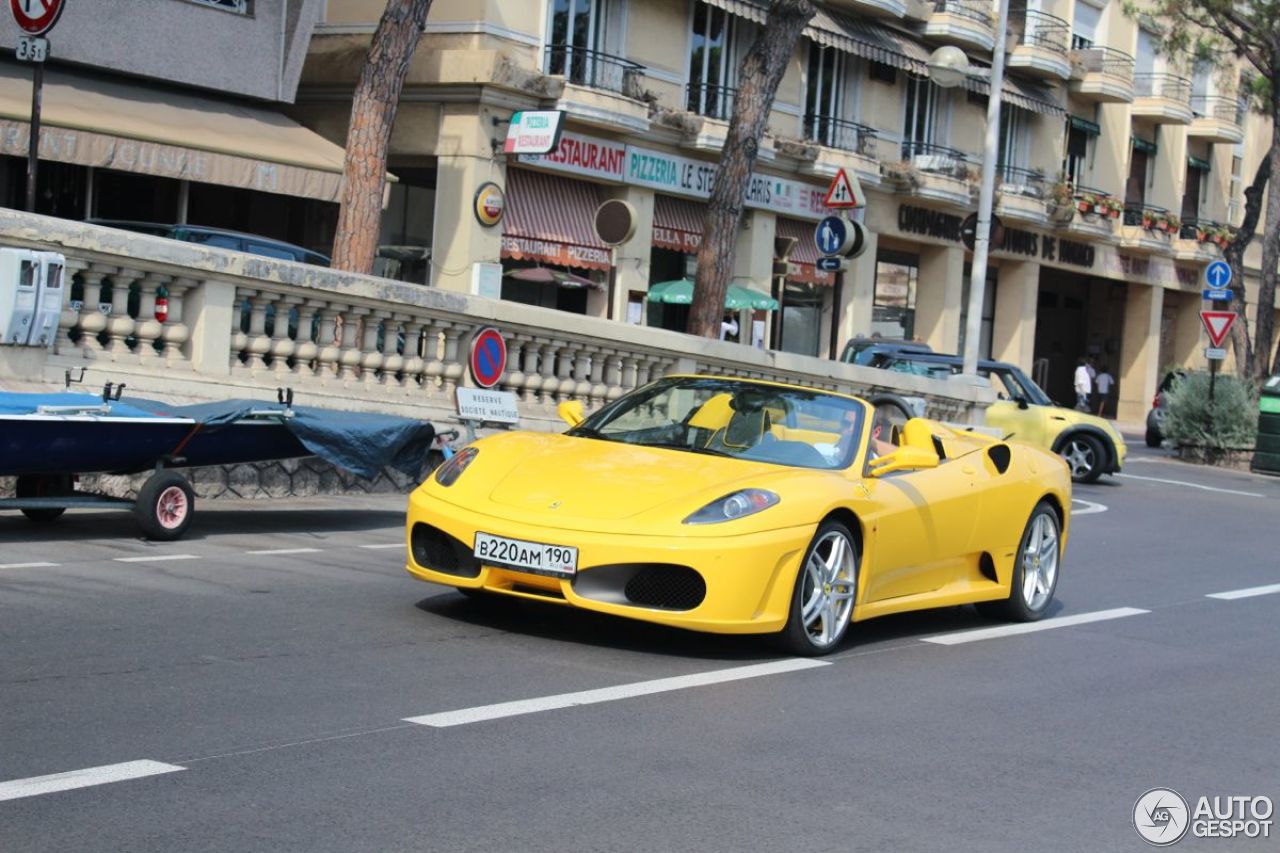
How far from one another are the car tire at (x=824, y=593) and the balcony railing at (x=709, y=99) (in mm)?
24200

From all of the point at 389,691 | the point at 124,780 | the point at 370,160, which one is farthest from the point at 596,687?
the point at 370,160

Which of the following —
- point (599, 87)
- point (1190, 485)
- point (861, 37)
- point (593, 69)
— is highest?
point (861, 37)

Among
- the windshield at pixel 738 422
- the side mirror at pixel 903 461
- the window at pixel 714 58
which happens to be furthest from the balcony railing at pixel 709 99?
the side mirror at pixel 903 461

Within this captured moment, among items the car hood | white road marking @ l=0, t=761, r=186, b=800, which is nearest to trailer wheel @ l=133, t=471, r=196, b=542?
the car hood

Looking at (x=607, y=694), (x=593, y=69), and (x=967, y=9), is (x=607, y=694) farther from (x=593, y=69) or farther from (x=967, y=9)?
(x=967, y=9)

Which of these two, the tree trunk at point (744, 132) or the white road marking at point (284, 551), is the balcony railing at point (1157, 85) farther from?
the white road marking at point (284, 551)

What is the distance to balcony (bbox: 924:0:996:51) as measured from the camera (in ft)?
124

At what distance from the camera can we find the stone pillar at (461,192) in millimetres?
26719

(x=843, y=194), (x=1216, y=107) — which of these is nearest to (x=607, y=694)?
(x=843, y=194)

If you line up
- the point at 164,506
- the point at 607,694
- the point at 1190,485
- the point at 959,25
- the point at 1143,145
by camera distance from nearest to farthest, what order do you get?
the point at 607,694
the point at 164,506
the point at 1190,485
the point at 959,25
the point at 1143,145

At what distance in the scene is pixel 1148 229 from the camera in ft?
163

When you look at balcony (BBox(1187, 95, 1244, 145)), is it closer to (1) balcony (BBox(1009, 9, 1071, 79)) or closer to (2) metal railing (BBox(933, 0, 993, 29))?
(1) balcony (BBox(1009, 9, 1071, 79))

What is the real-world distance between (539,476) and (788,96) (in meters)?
27.5

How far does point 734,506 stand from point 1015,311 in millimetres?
38068
